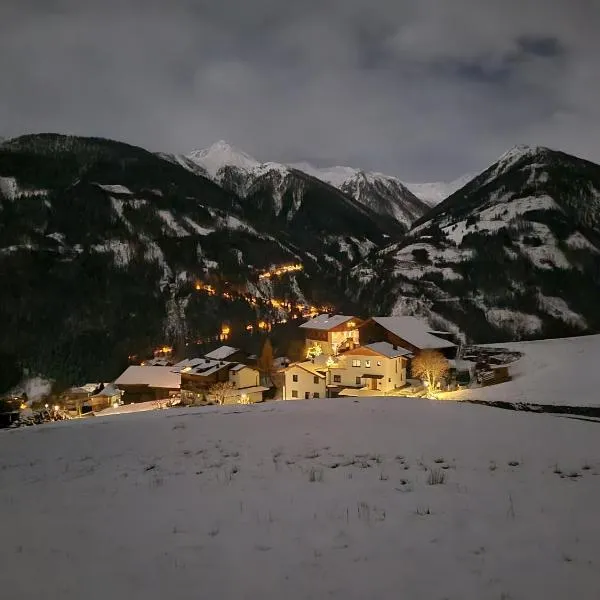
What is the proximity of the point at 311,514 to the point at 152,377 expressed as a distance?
221 ft

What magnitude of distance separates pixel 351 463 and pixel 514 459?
4.23 metres

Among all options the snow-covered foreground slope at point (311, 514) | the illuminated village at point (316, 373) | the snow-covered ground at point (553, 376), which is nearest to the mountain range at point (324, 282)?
the illuminated village at point (316, 373)

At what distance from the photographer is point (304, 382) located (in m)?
54.2

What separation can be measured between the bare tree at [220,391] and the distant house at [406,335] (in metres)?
20.3

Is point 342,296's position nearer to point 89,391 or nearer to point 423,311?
point 423,311

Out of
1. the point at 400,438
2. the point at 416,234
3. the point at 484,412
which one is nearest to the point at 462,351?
the point at 484,412

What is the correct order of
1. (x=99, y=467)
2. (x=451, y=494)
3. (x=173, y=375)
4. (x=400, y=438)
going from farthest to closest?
(x=173, y=375), (x=400, y=438), (x=99, y=467), (x=451, y=494)

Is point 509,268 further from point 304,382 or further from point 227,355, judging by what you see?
point 304,382

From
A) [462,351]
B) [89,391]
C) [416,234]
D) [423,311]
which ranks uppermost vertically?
[416,234]

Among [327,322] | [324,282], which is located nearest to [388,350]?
[327,322]

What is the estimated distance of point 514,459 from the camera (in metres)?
11.8

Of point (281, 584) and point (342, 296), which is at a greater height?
point (342, 296)

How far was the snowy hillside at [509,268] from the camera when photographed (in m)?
105

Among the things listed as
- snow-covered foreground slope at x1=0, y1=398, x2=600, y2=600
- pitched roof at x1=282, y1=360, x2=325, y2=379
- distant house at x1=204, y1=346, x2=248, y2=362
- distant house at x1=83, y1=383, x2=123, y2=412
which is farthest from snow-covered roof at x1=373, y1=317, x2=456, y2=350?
snow-covered foreground slope at x1=0, y1=398, x2=600, y2=600
